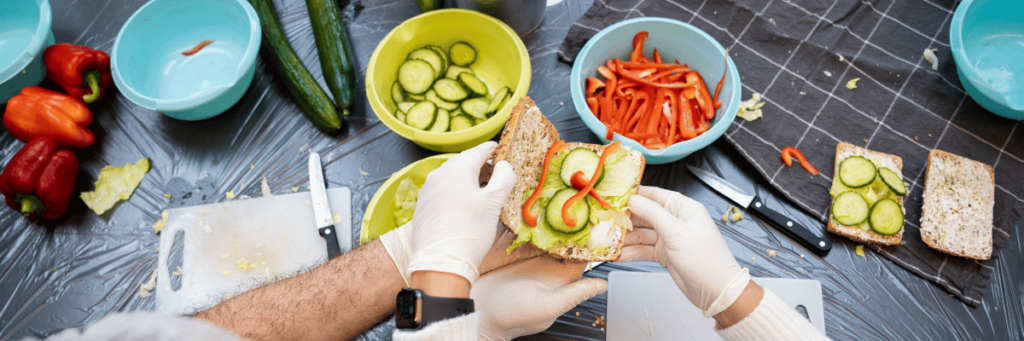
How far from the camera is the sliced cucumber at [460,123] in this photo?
2355 millimetres

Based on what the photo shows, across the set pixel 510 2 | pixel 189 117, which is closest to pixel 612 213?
pixel 510 2

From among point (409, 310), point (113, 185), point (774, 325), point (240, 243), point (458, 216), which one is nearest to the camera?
point (409, 310)

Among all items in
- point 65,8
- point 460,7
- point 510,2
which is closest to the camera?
point 510,2

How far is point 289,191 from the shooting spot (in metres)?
2.52

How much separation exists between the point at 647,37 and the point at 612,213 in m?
0.95

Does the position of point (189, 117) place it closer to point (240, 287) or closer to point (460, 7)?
point (240, 287)

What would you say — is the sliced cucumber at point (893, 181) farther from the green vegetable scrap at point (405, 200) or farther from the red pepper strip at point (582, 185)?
the green vegetable scrap at point (405, 200)

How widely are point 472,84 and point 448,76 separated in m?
0.19

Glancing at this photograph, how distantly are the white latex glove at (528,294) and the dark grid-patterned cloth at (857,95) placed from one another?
3.59ft

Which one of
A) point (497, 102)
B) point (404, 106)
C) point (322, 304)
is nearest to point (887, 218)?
point (497, 102)

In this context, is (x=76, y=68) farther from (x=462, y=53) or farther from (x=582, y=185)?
(x=582, y=185)

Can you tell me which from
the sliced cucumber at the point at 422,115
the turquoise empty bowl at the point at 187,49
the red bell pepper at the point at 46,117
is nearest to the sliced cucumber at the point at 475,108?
the sliced cucumber at the point at 422,115

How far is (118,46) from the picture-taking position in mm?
Result: 2383

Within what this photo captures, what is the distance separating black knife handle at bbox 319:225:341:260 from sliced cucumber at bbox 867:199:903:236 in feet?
7.96
